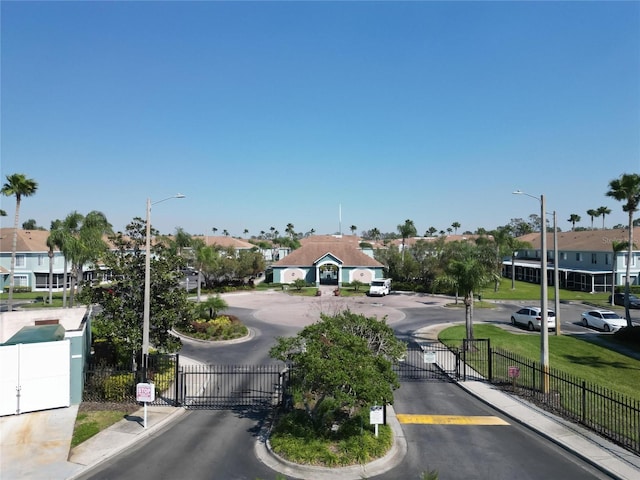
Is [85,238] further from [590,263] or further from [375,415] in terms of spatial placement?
[590,263]

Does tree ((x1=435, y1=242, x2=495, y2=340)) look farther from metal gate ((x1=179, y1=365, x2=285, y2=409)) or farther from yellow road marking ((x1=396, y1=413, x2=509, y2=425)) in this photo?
metal gate ((x1=179, y1=365, x2=285, y2=409))

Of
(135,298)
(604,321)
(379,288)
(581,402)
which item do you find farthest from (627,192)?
(135,298)

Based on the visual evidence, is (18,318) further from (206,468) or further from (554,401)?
(554,401)

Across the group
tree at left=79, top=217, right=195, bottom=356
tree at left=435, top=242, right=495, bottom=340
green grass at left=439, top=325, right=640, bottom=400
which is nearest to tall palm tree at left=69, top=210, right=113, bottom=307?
tree at left=79, top=217, right=195, bottom=356

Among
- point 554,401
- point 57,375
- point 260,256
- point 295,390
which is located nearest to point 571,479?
point 554,401

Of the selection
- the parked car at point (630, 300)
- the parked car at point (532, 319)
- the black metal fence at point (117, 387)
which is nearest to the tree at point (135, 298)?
the black metal fence at point (117, 387)
